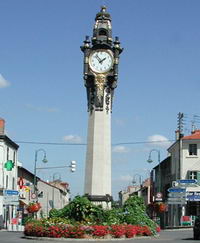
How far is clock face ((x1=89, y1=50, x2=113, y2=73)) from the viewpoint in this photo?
32469mm

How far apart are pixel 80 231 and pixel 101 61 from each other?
35.0ft

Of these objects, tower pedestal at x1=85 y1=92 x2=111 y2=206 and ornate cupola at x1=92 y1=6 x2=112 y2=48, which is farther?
ornate cupola at x1=92 y1=6 x2=112 y2=48

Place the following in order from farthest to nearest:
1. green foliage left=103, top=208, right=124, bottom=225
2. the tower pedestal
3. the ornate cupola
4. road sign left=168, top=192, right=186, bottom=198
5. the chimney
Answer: the chimney
road sign left=168, top=192, right=186, bottom=198
the ornate cupola
the tower pedestal
green foliage left=103, top=208, right=124, bottom=225

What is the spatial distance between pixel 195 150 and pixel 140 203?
35.1m

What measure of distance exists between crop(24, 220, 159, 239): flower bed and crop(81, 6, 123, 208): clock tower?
269 centimetres

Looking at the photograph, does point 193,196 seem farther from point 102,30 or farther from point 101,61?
point 102,30

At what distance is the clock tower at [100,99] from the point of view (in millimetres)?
30469

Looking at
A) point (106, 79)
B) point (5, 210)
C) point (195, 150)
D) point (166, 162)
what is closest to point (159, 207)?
point (195, 150)

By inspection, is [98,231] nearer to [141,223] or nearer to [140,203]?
[141,223]

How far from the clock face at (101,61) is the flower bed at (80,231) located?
9324 millimetres

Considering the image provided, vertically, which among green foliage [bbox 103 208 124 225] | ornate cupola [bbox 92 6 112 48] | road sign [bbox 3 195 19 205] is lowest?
green foliage [bbox 103 208 124 225]

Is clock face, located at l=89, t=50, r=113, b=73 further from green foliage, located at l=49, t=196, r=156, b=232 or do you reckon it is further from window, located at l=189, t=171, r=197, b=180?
window, located at l=189, t=171, r=197, b=180

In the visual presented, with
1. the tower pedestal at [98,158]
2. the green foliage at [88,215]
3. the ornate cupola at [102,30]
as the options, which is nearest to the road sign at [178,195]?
the green foliage at [88,215]

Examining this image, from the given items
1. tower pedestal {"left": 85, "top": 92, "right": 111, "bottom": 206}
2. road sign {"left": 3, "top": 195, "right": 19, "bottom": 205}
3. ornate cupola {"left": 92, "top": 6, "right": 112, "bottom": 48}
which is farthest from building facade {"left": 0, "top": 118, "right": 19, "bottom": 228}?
tower pedestal {"left": 85, "top": 92, "right": 111, "bottom": 206}
